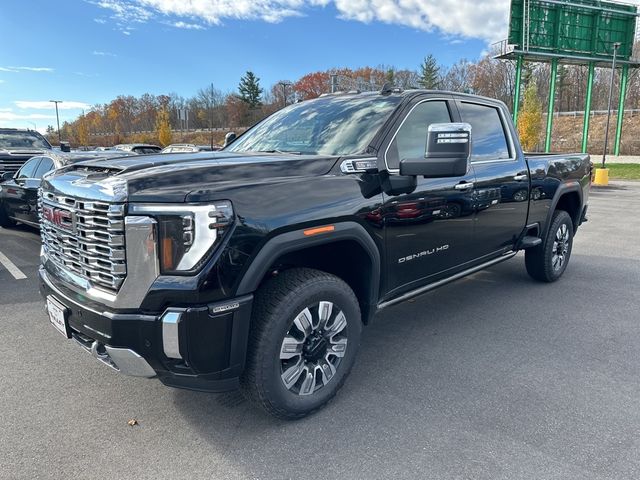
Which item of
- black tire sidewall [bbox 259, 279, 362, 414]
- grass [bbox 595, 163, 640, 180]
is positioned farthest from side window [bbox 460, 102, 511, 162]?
grass [bbox 595, 163, 640, 180]

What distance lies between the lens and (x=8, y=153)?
38.2 ft

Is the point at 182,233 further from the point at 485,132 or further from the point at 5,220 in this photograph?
the point at 5,220

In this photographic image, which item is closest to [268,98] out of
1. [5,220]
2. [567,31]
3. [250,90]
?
[250,90]

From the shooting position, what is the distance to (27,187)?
25.6 ft

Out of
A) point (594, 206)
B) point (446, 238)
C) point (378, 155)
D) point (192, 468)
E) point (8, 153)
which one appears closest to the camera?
point (192, 468)

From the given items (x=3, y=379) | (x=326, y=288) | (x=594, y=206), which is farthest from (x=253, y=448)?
(x=594, y=206)

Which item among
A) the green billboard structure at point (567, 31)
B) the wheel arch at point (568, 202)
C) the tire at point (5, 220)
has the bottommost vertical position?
the tire at point (5, 220)

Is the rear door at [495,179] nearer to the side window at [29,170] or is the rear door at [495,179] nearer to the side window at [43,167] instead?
the side window at [43,167]

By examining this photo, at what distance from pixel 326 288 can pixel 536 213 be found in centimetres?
321

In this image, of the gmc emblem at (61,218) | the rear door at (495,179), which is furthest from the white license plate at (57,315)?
the rear door at (495,179)

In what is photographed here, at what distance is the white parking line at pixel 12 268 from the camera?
598 cm

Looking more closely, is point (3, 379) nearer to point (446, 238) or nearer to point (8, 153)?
point (446, 238)

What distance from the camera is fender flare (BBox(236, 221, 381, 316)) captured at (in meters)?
2.41

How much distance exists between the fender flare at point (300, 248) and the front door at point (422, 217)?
0.64 ft
